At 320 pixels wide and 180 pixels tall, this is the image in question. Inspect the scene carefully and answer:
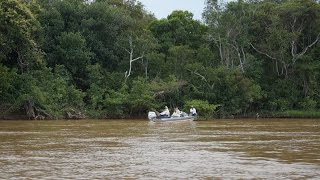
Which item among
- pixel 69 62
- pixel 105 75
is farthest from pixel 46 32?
pixel 105 75

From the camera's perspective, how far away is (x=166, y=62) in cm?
4922

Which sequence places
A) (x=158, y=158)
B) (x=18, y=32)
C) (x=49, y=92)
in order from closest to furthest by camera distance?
(x=158, y=158)
(x=18, y=32)
(x=49, y=92)

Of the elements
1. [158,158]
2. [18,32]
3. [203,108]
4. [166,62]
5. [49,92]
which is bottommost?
[158,158]

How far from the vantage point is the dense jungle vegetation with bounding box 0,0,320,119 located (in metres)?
42.8

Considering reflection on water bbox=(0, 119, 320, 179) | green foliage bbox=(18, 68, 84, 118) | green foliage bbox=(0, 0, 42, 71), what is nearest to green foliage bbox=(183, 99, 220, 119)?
green foliage bbox=(18, 68, 84, 118)

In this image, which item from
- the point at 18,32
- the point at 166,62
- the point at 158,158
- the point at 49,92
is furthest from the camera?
the point at 166,62

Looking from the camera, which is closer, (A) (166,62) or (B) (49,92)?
(B) (49,92)

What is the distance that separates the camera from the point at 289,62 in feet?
158

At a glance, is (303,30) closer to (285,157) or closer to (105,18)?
(105,18)

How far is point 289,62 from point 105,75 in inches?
652

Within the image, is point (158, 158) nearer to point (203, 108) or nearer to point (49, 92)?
point (203, 108)

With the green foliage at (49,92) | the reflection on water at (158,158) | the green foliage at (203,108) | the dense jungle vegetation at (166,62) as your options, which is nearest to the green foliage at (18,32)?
the dense jungle vegetation at (166,62)

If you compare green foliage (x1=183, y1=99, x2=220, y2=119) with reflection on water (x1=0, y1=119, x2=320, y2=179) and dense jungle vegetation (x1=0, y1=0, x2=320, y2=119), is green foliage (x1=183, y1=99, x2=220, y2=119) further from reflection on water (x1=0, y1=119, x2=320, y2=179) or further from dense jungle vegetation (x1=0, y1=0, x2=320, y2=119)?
reflection on water (x1=0, y1=119, x2=320, y2=179)

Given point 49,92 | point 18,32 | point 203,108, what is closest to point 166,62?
point 203,108
